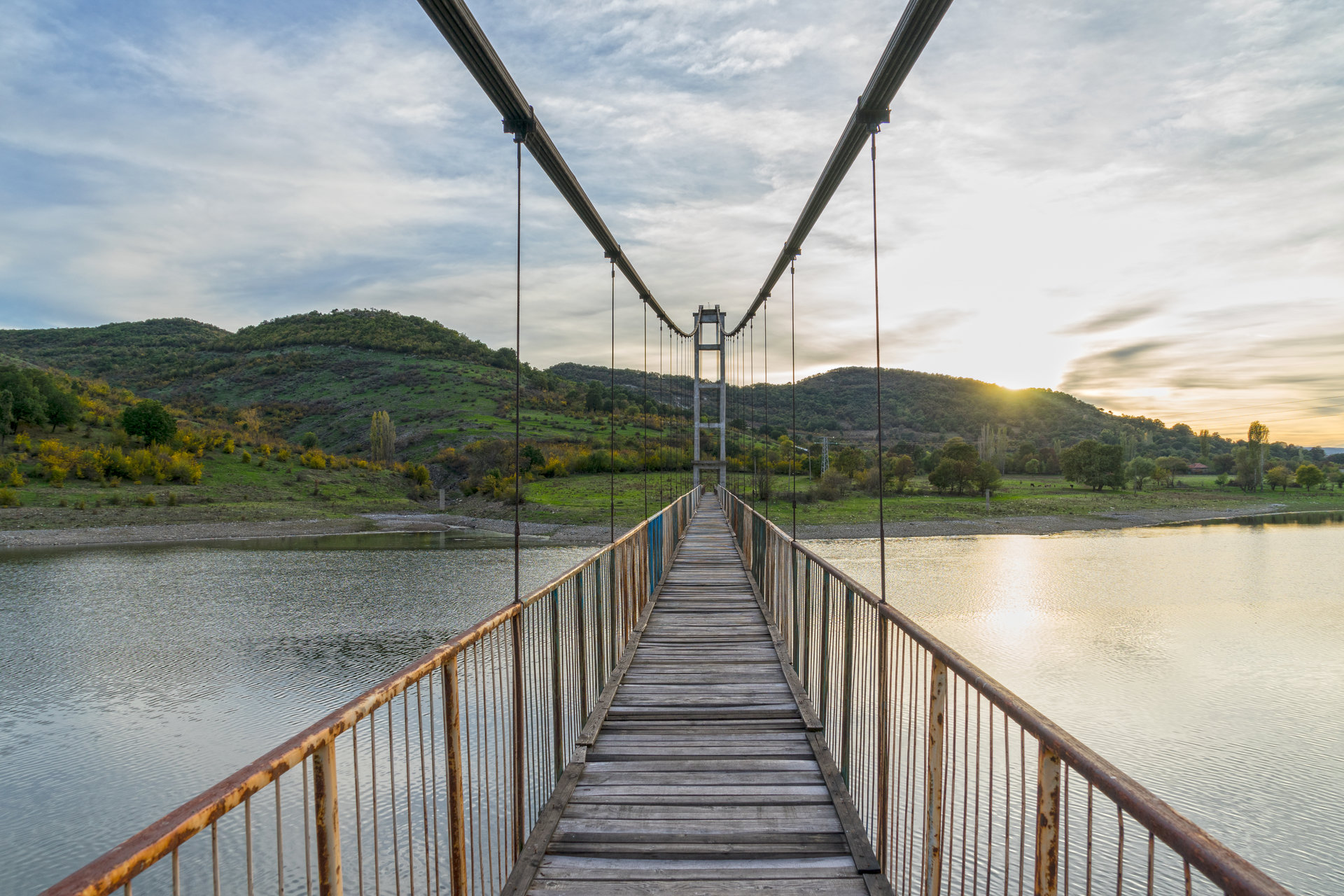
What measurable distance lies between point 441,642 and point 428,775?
377 cm

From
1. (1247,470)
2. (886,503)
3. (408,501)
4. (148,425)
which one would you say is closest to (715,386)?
(886,503)

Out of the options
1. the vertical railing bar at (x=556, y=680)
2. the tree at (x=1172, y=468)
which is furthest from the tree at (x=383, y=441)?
the tree at (x=1172, y=468)

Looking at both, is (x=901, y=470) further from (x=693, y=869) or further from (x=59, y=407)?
(x=59, y=407)

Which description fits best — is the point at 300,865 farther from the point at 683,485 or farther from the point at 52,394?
the point at 52,394

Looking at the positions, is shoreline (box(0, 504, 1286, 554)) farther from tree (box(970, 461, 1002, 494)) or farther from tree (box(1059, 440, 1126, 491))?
tree (box(1059, 440, 1126, 491))

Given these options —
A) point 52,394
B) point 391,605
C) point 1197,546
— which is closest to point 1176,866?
point 391,605

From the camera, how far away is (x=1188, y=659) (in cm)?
1043

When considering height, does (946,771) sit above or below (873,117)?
below

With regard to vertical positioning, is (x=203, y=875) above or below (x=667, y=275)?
below

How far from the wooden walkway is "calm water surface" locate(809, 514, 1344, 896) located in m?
4.11

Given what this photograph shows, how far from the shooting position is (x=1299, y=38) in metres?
4.37

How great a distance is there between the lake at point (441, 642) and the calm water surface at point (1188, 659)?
1.5 inches

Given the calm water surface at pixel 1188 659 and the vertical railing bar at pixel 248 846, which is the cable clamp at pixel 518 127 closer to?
the vertical railing bar at pixel 248 846

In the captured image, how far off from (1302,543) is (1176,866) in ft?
80.9
